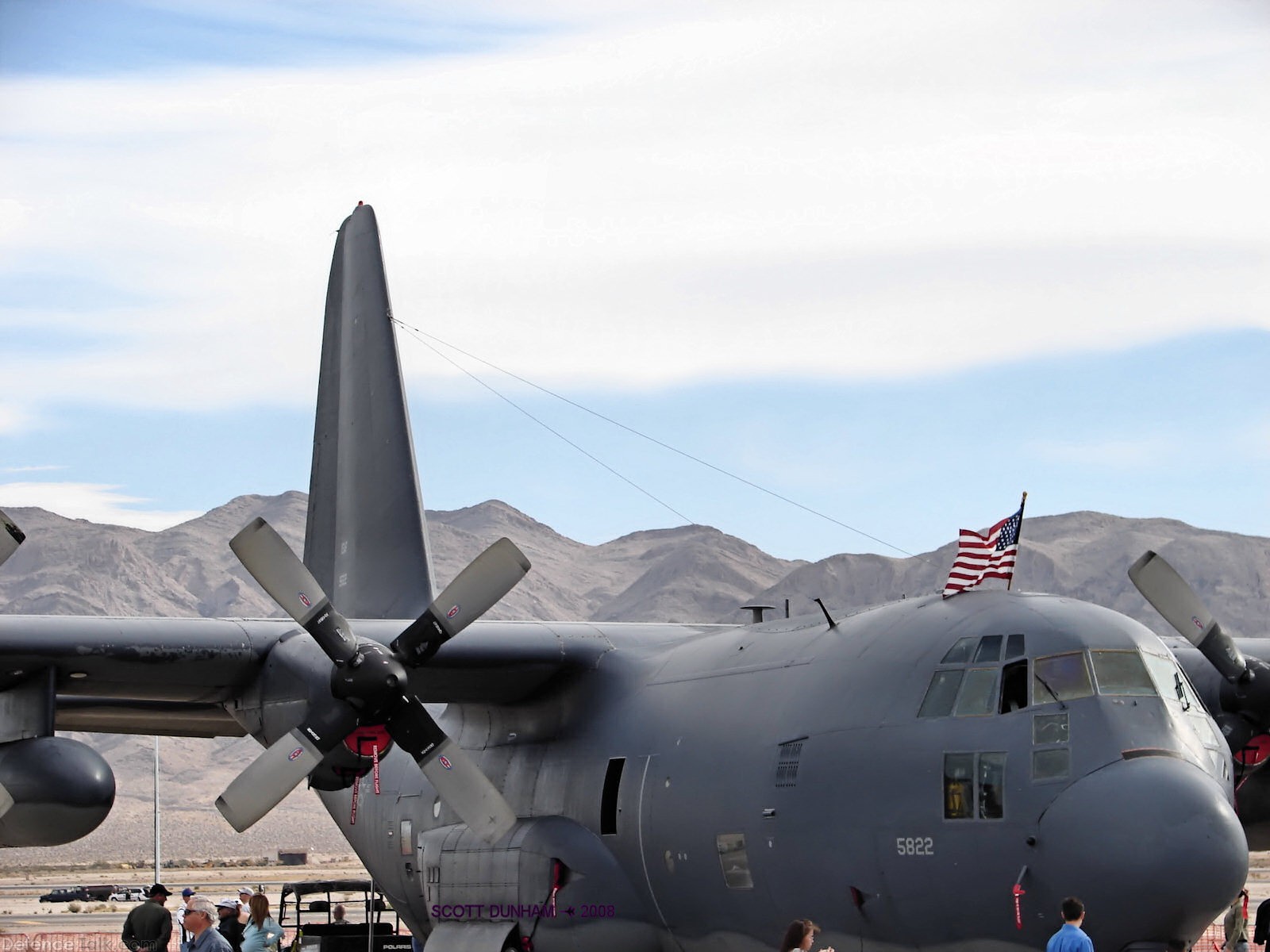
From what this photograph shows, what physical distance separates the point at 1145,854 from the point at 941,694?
7.24 ft

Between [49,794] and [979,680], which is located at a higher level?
[979,680]

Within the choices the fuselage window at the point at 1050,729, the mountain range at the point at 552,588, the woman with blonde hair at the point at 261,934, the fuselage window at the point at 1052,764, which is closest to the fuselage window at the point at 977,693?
the fuselage window at the point at 1050,729

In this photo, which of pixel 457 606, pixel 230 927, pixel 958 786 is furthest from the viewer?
pixel 230 927

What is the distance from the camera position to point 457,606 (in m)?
15.5

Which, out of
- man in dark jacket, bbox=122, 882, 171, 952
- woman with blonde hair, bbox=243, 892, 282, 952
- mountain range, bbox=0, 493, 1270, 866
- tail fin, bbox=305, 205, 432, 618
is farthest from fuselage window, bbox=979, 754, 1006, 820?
mountain range, bbox=0, 493, 1270, 866

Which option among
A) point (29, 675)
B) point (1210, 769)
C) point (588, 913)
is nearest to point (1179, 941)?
point (1210, 769)

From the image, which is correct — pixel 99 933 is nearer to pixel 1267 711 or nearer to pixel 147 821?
pixel 1267 711

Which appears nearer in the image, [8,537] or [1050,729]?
[1050,729]

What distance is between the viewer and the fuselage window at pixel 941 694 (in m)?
11.9

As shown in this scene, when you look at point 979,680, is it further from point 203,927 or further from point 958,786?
point 203,927

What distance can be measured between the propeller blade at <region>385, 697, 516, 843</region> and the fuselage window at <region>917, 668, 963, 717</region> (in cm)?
529
